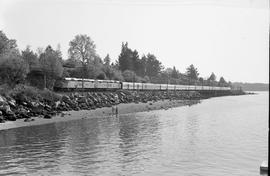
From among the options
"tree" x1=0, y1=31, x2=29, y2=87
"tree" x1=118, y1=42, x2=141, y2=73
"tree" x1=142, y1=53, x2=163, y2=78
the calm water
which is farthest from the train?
"tree" x1=142, y1=53, x2=163, y2=78

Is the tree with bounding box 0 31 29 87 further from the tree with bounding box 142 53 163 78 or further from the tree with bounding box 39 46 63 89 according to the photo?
the tree with bounding box 142 53 163 78

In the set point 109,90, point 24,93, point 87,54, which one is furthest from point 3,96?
point 87,54

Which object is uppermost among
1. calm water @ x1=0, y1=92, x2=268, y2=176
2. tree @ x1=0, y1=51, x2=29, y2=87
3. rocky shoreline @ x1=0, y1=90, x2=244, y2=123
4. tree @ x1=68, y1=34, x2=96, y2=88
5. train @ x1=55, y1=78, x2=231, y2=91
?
tree @ x1=68, y1=34, x2=96, y2=88

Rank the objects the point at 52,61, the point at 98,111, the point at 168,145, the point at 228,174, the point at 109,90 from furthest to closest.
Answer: the point at 109,90, the point at 52,61, the point at 98,111, the point at 168,145, the point at 228,174

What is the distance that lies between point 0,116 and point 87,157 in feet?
50.8

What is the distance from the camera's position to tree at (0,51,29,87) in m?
47.8

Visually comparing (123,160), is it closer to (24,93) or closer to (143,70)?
(24,93)

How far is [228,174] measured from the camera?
1623 centimetres

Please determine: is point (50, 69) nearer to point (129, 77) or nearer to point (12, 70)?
point (12, 70)

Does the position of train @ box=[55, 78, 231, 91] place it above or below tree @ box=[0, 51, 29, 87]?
below

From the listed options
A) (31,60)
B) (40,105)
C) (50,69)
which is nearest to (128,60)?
(31,60)

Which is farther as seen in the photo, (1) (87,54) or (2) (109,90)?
(1) (87,54)

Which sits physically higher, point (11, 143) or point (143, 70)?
point (143, 70)

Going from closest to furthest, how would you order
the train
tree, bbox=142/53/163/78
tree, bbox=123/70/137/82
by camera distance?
the train, tree, bbox=123/70/137/82, tree, bbox=142/53/163/78
